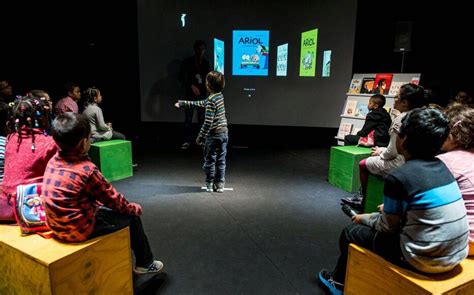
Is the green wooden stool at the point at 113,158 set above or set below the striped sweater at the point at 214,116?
below

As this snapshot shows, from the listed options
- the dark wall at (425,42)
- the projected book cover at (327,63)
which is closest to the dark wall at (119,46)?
the dark wall at (425,42)

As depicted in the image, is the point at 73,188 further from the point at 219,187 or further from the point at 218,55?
the point at 218,55

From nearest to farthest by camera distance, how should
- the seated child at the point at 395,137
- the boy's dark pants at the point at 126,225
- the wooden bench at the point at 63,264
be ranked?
1. the wooden bench at the point at 63,264
2. the boy's dark pants at the point at 126,225
3. the seated child at the point at 395,137

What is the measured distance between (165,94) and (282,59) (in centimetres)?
241

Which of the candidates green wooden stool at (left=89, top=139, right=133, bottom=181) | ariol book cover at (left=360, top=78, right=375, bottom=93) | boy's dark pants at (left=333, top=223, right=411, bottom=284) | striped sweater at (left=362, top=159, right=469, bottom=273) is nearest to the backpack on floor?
boy's dark pants at (left=333, top=223, right=411, bottom=284)

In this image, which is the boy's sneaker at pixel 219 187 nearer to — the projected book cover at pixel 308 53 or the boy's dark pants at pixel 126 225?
the boy's dark pants at pixel 126 225

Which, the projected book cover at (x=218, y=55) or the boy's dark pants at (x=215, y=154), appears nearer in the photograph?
the boy's dark pants at (x=215, y=154)

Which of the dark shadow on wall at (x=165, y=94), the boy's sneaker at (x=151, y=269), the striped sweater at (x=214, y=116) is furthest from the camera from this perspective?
the dark shadow on wall at (x=165, y=94)

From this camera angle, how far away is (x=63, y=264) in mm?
1562

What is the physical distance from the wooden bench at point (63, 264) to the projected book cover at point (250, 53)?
17.4 ft

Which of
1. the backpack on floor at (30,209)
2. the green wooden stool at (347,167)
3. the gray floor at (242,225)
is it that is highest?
the backpack on floor at (30,209)

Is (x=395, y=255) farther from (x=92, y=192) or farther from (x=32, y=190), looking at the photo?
(x=32, y=190)

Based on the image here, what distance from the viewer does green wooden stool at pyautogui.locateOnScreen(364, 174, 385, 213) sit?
2914 mm

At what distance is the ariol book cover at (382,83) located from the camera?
17.7ft
